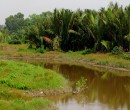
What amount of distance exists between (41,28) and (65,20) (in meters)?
3.94

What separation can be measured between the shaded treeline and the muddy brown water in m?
9.52

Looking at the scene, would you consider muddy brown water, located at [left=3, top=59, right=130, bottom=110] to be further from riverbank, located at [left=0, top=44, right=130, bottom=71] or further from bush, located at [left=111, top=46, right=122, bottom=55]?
bush, located at [left=111, top=46, right=122, bottom=55]

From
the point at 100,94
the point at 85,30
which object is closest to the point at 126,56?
the point at 85,30

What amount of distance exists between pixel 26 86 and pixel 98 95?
4257 mm

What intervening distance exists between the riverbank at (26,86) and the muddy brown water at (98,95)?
945 mm

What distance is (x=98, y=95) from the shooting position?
2050cm

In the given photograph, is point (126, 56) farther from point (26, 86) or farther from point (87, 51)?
point (26, 86)

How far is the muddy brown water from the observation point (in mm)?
17844

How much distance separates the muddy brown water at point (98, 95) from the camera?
17844 millimetres

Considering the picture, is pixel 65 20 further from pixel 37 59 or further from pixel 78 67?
pixel 78 67

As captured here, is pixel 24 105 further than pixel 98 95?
No

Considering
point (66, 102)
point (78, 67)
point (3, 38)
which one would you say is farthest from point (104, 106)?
point (3, 38)

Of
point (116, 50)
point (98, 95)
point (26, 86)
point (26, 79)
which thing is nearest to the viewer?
point (26, 86)

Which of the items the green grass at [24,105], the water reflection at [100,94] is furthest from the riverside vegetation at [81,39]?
the green grass at [24,105]
